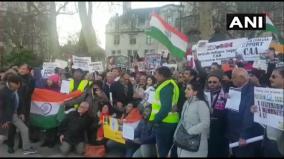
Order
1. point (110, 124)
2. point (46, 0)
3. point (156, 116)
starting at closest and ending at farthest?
point (156, 116) → point (110, 124) → point (46, 0)

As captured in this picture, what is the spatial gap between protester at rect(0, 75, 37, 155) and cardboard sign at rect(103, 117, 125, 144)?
1629 mm

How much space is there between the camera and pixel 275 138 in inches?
245

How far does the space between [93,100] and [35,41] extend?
21724 millimetres

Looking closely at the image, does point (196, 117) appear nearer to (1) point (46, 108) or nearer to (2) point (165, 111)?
(2) point (165, 111)

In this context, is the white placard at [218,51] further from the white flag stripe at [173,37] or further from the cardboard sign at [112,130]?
the cardboard sign at [112,130]

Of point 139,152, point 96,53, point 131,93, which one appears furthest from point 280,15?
point 139,152

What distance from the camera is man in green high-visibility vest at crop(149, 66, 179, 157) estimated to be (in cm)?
723

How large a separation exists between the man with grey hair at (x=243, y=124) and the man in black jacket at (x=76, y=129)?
3421 millimetres

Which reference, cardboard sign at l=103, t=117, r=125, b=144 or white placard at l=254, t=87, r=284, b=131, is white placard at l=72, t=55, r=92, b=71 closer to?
cardboard sign at l=103, t=117, r=125, b=144

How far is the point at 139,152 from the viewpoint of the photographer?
812 cm

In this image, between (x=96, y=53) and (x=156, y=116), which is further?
(x=96, y=53)

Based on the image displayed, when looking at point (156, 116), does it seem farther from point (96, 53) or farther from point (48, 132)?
point (96, 53)

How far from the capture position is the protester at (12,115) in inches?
366

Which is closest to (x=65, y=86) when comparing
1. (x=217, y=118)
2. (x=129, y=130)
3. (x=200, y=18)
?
(x=129, y=130)
